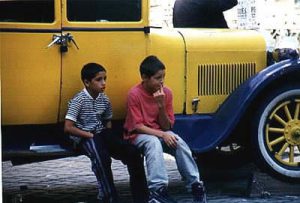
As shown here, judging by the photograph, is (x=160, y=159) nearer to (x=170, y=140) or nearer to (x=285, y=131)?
(x=170, y=140)

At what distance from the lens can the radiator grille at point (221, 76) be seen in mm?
5961

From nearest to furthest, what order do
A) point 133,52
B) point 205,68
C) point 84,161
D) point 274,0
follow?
point 133,52 → point 205,68 → point 84,161 → point 274,0

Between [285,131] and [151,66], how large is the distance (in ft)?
4.47

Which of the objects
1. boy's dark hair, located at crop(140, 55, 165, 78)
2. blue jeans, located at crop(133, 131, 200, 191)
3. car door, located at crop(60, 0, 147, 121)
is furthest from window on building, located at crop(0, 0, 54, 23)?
blue jeans, located at crop(133, 131, 200, 191)

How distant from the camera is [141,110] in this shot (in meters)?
5.42

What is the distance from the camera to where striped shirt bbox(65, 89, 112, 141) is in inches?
207

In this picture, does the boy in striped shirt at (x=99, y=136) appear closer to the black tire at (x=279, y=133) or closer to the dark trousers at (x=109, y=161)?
the dark trousers at (x=109, y=161)

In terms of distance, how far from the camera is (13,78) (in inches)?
204

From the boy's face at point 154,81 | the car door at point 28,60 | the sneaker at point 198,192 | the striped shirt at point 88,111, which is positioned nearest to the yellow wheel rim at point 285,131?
the sneaker at point 198,192

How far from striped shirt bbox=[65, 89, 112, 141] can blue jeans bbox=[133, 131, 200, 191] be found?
315 mm

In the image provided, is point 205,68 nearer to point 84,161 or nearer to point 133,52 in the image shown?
point 133,52

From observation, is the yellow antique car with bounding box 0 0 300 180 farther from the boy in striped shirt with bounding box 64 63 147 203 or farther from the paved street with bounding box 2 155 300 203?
the paved street with bounding box 2 155 300 203

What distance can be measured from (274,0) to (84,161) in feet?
12.7

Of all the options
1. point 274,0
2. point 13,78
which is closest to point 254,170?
point 13,78
